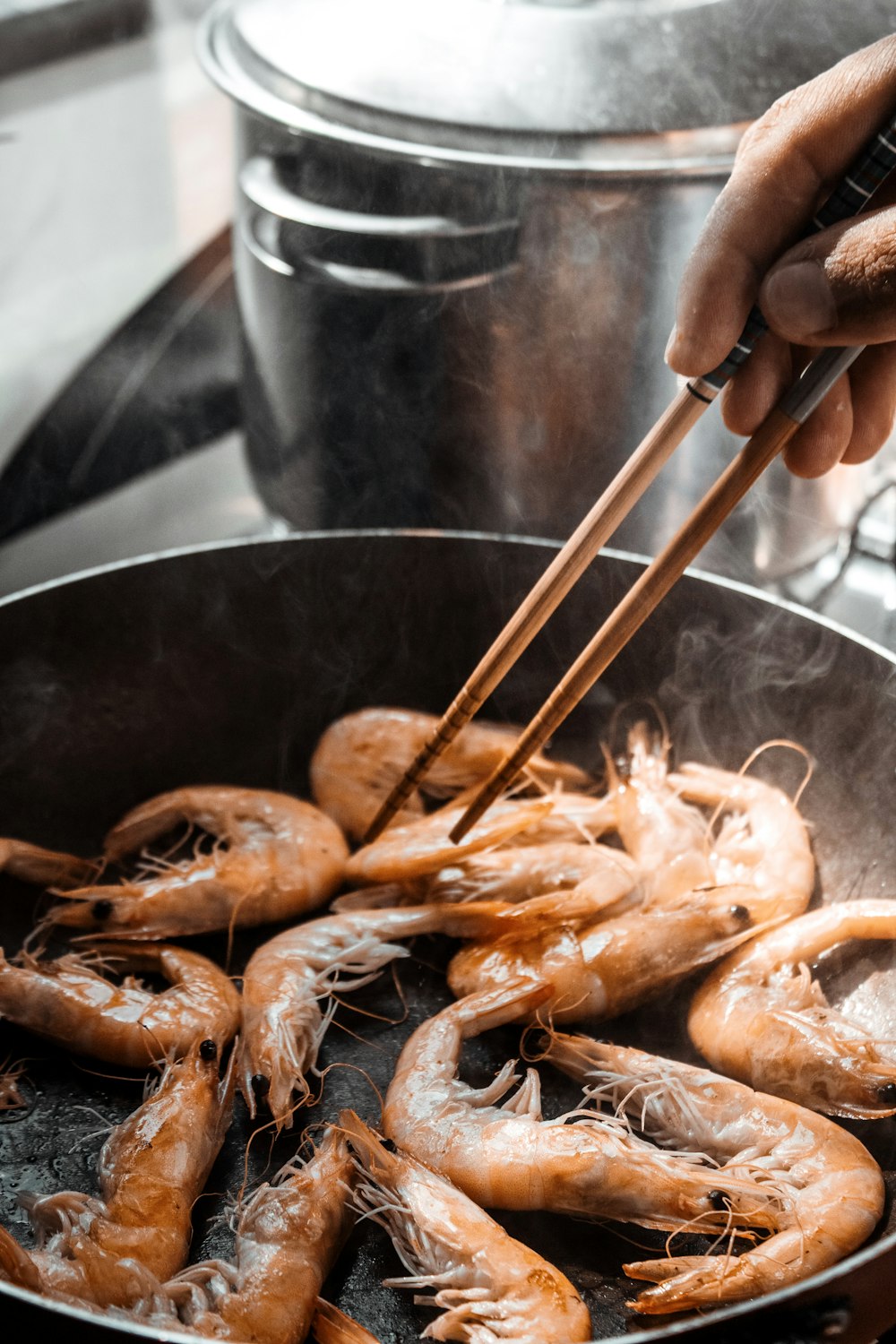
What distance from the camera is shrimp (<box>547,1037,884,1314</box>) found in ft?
4.24

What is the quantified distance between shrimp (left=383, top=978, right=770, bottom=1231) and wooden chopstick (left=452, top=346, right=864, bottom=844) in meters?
0.47

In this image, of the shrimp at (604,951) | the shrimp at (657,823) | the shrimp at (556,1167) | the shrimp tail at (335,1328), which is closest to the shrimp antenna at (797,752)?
the shrimp at (657,823)

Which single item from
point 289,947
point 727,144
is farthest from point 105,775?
point 727,144

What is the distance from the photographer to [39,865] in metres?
1.88

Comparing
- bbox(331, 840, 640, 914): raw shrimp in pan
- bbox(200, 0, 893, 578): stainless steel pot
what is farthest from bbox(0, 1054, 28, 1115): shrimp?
bbox(200, 0, 893, 578): stainless steel pot

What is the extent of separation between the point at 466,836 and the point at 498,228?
0.92 m

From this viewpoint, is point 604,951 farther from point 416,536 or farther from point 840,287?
point 840,287

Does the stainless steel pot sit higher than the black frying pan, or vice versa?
the stainless steel pot

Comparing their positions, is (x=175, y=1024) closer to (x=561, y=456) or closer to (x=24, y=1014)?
(x=24, y=1014)

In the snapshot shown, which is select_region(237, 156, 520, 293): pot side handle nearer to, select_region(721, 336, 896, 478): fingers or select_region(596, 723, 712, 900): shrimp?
select_region(721, 336, 896, 478): fingers

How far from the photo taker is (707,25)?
1.91 m

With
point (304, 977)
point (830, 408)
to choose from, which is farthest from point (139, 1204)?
point (830, 408)

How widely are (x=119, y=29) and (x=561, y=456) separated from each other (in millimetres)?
3052

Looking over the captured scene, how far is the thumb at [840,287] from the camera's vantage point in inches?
47.7
